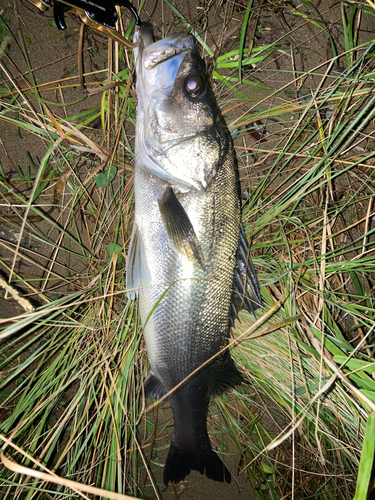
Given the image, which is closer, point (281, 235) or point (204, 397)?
point (204, 397)

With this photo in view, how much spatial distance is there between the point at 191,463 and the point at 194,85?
2.51m

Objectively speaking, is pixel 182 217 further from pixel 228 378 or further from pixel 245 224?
pixel 228 378

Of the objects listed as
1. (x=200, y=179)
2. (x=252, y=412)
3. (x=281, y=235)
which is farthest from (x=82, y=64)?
(x=252, y=412)

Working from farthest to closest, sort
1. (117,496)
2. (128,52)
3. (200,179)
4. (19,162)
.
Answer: (19,162)
(128,52)
(200,179)
(117,496)

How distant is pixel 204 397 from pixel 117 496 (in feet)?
3.05

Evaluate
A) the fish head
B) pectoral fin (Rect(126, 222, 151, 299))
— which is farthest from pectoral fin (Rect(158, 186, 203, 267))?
pectoral fin (Rect(126, 222, 151, 299))

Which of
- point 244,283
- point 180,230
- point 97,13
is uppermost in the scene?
point 97,13

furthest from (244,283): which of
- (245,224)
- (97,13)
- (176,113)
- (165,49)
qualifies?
(97,13)

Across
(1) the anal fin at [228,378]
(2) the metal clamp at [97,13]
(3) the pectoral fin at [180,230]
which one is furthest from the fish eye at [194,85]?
(1) the anal fin at [228,378]

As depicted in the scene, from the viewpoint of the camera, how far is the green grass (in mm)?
2205

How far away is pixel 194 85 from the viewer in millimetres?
1843

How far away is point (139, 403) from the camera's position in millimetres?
2490

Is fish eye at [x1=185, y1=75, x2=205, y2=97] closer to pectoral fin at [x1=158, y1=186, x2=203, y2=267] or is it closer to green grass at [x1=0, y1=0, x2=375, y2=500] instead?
green grass at [x1=0, y1=0, x2=375, y2=500]

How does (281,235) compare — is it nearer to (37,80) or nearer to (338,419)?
(338,419)
